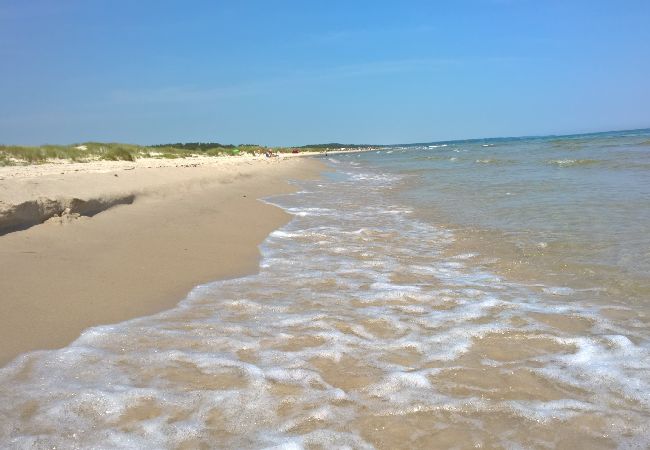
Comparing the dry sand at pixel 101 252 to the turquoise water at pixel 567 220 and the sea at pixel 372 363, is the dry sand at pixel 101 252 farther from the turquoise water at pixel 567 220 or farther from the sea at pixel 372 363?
the turquoise water at pixel 567 220

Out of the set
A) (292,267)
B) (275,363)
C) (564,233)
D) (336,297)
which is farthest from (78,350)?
(564,233)

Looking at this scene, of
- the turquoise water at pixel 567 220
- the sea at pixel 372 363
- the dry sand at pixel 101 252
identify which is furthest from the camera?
the turquoise water at pixel 567 220

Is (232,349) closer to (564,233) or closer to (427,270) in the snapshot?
(427,270)

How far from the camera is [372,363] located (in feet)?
8.53

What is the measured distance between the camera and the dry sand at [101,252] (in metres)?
3.17

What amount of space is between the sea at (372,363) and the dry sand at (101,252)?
292 millimetres

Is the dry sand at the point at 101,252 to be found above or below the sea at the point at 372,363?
above

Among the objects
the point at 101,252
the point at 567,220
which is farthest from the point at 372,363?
the point at 567,220

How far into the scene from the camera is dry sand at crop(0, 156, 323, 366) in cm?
317

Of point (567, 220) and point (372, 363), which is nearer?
point (372, 363)

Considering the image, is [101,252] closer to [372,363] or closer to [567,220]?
[372,363]

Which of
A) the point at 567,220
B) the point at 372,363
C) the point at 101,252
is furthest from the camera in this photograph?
the point at 567,220

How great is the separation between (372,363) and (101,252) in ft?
→ 10.3

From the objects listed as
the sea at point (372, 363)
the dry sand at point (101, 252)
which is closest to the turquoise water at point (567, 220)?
the sea at point (372, 363)
